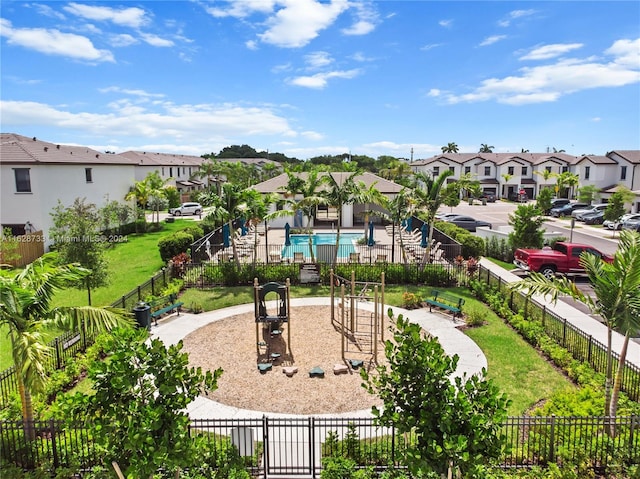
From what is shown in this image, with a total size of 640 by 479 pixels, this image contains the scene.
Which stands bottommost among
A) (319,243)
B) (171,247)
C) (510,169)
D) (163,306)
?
(163,306)

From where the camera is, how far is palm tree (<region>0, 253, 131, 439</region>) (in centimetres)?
785

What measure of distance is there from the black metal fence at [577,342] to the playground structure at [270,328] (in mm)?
7262

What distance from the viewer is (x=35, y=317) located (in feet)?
29.4

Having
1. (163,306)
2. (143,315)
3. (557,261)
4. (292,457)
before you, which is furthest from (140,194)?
(292,457)

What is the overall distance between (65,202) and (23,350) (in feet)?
Result: 87.0

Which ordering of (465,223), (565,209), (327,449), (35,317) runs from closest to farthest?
1. (35,317)
2. (327,449)
3. (465,223)
4. (565,209)

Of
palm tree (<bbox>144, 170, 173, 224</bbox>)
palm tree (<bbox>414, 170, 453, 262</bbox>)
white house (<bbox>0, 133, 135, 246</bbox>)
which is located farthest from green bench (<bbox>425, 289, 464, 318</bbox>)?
palm tree (<bbox>144, 170, 173, 224</bbox>)

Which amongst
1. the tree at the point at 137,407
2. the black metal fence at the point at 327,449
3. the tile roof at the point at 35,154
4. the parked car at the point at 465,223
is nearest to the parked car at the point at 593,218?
the parked car at the point at 465,223

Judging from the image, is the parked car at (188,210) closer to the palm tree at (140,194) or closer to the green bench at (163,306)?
the palm tree at (140,194)

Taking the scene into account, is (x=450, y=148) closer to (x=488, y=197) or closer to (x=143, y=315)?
(x=488, y=197)

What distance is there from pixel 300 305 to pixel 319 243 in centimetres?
1535

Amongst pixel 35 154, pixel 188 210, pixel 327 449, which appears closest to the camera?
pixel 327 449

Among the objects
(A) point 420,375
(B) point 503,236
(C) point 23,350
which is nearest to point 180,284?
(C) point 23,350

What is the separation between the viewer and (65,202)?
1218 inches
